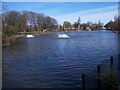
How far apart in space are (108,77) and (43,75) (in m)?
7.40

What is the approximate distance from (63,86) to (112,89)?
3.98m

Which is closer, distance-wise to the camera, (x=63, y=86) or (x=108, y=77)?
(x=108, y=77)

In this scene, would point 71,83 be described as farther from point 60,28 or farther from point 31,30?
point 60,28

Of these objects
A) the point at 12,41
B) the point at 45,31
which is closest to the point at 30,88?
the point at 12,41

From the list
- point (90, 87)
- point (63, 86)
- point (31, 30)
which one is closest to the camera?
point (90, 87)

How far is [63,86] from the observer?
12266 mm

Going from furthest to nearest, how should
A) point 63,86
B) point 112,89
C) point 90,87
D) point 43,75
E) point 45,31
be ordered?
point 45,31 < point 43,75 < point 63,86 < point 90,87 < point 112,89

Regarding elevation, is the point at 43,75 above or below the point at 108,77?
below

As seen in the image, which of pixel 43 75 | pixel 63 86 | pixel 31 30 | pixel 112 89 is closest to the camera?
pixel 112 89

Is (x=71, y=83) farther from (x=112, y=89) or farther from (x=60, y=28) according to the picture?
(x=60, y=28)

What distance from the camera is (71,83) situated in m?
13.0

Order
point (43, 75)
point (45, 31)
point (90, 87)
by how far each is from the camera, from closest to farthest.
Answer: point (90, 87)
point (43, 75)
point (45, 31)

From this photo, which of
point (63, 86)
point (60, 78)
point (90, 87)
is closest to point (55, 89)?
point (63, 86)

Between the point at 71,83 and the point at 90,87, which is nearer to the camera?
the point at 90,87
